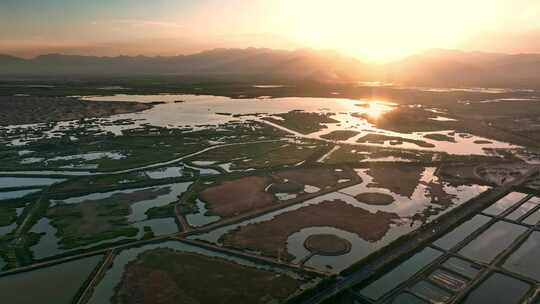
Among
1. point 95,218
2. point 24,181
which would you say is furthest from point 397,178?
point 24,181

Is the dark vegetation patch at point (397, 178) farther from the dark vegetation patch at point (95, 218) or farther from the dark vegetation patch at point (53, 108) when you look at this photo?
the dark vegetation patch at point (53, 108)

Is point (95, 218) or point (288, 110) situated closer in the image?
point (95, 218)

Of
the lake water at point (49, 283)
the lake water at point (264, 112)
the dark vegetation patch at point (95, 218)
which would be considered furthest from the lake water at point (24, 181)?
the lake water at point (264, 112)

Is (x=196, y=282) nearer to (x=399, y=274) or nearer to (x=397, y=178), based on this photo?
(x=399, y=274)

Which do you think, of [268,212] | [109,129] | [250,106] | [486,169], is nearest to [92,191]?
[268,212]

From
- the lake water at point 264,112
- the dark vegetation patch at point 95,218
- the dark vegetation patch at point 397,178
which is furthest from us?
the lake water at point 264,112

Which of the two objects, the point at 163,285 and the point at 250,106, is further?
the point at 250,106

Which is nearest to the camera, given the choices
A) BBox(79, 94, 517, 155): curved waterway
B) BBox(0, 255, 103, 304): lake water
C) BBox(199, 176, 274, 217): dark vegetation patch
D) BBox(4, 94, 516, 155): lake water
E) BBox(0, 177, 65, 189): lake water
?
BBox(0, 255, 103, 304): lake water

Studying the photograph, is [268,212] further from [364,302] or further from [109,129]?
[109,129]

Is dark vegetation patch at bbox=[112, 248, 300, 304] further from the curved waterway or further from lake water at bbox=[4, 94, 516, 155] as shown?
lake water at bbox=[4, 94, 516, 155]

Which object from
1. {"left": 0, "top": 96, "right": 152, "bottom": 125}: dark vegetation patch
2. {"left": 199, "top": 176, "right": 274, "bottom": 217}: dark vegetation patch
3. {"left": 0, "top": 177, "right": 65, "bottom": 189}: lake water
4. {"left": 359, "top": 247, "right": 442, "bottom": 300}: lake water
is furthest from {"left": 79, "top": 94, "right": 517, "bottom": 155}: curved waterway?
{"left": 0, "top": 177, "right": 65, "bottom": 189}: lake water

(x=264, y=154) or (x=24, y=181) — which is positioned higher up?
(x=264, y=154)
